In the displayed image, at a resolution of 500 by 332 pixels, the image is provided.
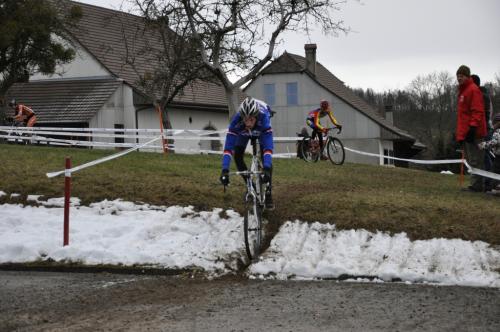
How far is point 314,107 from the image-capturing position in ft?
182

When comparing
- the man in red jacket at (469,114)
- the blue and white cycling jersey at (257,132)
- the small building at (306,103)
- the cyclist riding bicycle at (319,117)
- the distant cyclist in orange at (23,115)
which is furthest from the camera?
the small building at (306,103)

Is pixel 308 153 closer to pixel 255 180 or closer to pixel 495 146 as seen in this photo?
pixel 495 146

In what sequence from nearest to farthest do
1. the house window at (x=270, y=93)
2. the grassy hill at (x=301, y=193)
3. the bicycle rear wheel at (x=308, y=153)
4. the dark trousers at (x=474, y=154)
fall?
the grassy hill at (x=301, y=193)
the dark trousers at (x=474, y=154)
the bicycle rear wheel at (x=308, y=153)
the house window at (x=270, y=93)

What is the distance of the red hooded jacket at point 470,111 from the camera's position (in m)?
13.3

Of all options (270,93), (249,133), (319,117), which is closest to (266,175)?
(249,133)

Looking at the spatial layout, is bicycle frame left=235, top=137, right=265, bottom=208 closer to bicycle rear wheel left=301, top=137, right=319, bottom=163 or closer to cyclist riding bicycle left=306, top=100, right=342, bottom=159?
cyclist riding bicycle left=306, top=100, right=342, bottom=159

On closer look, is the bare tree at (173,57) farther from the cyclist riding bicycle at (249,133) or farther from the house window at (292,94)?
the house window at (292,94)

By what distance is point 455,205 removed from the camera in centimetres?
1231

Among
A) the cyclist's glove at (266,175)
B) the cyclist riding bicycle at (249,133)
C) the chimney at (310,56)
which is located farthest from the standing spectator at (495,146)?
the chimney at (310,56)

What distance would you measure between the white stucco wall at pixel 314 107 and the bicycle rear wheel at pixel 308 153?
33026mm

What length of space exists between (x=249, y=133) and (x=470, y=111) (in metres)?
4.96

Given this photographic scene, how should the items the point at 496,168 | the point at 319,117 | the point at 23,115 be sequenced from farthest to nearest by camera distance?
the point at 23,115 → the point at 319,117 → the point at 496,168

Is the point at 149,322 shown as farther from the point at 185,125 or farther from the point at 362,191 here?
the point at 185,125

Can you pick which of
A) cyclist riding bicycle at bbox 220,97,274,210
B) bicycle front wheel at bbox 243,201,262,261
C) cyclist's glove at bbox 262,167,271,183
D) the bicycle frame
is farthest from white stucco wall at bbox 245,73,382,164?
cyclist's glove at bbox 262,167,271,183
